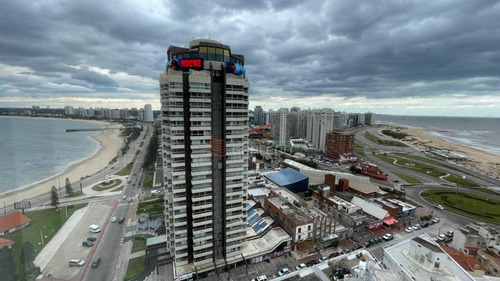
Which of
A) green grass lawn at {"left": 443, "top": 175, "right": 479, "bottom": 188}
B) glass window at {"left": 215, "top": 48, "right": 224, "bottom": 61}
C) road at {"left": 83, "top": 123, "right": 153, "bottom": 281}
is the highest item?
glass window at {"left": 215, "top": 48, "right": 224, "bottom": 61}

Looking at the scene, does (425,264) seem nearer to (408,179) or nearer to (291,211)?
(291,211)

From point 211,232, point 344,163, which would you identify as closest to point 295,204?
point 211,232

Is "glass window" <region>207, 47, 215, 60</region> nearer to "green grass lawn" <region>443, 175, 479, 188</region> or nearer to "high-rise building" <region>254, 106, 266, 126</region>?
"green grass lawn" <region>443, 175, 479, 188</region>

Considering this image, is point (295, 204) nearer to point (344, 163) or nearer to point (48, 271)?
point (48, 271)

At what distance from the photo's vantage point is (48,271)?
1441 cm

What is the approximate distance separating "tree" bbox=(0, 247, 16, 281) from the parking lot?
3929mm

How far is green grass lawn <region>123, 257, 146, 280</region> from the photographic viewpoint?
1434 cm

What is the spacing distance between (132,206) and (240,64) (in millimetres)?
21100

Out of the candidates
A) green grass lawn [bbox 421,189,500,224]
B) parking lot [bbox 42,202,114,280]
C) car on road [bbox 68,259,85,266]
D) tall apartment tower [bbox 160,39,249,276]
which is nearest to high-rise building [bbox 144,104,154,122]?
parking lot [bbox 42,202,114,280]

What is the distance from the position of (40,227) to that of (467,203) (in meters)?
46.6

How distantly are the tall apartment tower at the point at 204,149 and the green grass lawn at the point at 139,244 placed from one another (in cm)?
487

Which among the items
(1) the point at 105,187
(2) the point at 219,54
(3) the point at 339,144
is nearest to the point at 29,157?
(1) the point at 105,187

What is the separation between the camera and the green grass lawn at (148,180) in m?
31.3

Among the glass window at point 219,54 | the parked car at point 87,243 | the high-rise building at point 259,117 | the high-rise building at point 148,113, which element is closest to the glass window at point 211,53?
the glass window at point 219,54
